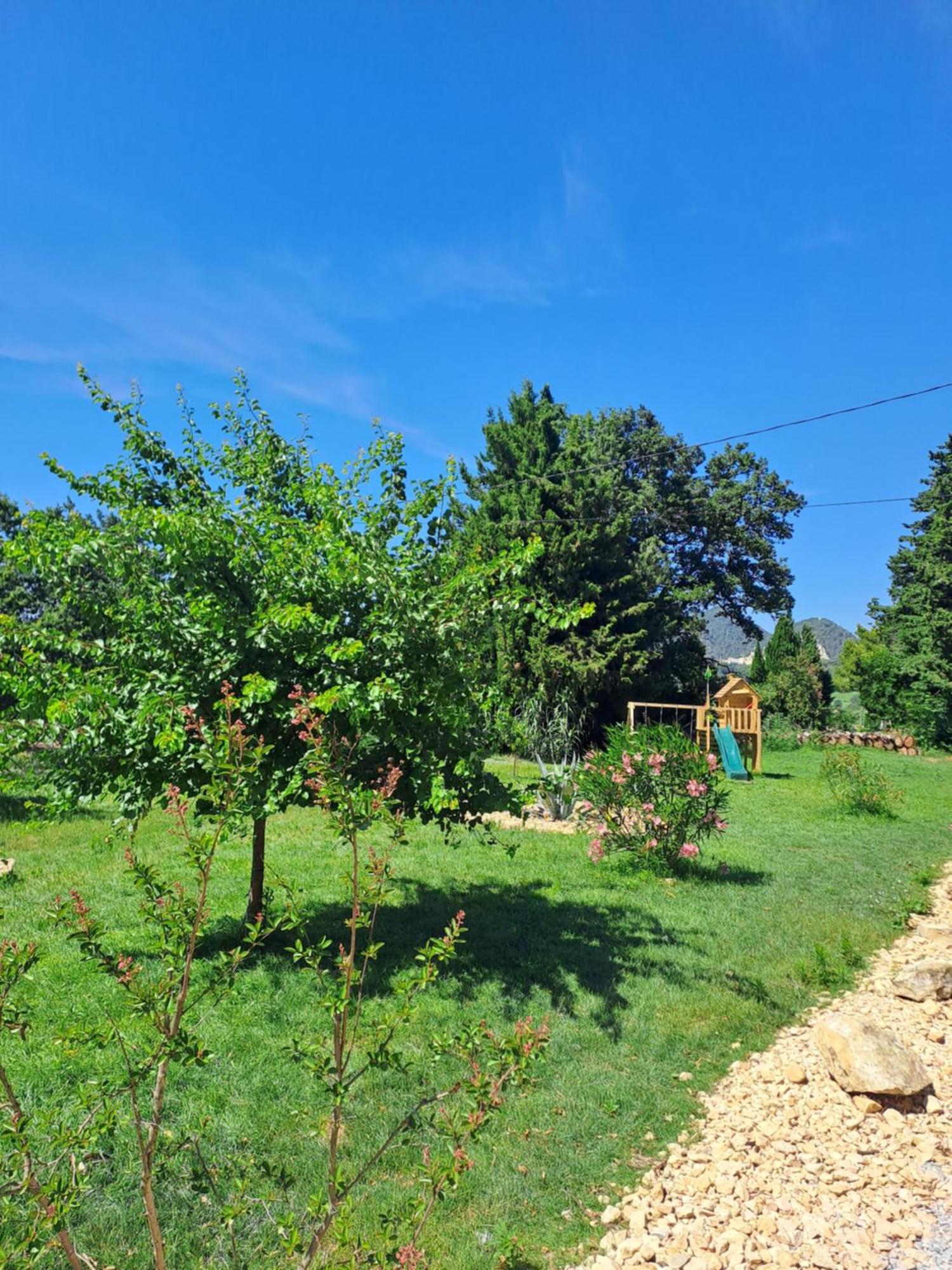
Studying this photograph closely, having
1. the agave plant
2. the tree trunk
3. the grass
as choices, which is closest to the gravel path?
the grass

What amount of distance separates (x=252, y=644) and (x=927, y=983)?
16.8 ft

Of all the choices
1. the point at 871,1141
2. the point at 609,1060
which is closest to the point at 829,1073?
the point at 871,1141

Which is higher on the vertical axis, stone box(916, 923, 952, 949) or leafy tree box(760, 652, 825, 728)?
leafy tree box(760, 652, 825, 728)

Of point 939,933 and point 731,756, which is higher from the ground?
point 731,756

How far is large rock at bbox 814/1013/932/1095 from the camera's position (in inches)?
148

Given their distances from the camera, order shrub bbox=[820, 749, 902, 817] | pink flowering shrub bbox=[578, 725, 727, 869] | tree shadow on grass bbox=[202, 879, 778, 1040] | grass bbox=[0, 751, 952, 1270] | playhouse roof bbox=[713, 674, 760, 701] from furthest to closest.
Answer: playhouse roof bbox=[713, 674, 760, 701]
shrub bbox=[820, 749, 902, 817]
pink flowering shrub bbox=[578, 725, 727, 869]
tree shadow on grass bbox=[202, 879, 778, 1040]
grass bbox=[0, 751, 952, 1270]

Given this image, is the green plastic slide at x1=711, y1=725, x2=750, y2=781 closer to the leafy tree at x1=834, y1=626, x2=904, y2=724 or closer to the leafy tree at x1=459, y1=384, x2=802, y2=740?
the leafy tree at x1=459, y1=384, x2=802, y2=740

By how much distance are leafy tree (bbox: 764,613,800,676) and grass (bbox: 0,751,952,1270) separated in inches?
1010

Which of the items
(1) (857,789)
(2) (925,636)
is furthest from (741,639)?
(1) (857,789)

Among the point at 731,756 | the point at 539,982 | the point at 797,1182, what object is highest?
the point at 731,756

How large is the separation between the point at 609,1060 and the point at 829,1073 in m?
1.19

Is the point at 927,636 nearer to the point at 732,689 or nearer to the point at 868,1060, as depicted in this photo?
the point at 732,689

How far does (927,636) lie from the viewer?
2420 centimetres

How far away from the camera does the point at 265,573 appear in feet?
15.7
